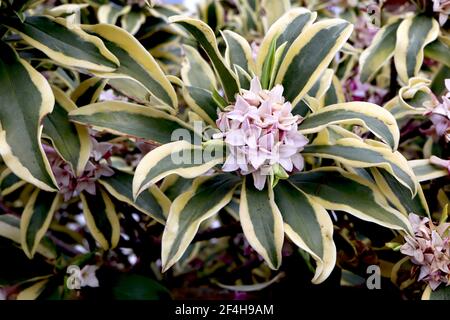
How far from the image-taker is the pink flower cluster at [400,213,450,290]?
0.89 meters

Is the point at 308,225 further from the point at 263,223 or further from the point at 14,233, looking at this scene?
the point at 14,233

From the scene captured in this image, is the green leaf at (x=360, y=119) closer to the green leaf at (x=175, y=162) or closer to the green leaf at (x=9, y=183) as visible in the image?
the green leaf at (x=175, y=162)

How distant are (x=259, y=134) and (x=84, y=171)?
0.33 meters

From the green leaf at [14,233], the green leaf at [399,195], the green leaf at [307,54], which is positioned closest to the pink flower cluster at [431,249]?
the green leaf at [399,195]

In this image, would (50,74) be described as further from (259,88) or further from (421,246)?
(421,246)

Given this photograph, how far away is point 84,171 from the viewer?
991 millimetres

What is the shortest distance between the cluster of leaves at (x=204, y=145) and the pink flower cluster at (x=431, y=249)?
19 mm

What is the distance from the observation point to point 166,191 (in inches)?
41.7

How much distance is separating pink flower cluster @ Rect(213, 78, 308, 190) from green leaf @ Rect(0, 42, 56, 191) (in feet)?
0.75

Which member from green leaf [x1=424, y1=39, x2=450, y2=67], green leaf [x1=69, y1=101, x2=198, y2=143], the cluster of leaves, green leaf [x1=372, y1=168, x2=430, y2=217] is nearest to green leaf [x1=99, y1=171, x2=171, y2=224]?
the cluster of leaves

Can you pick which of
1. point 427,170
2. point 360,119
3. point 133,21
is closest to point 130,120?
point 360,119

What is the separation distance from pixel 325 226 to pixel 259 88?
203 millimetres
